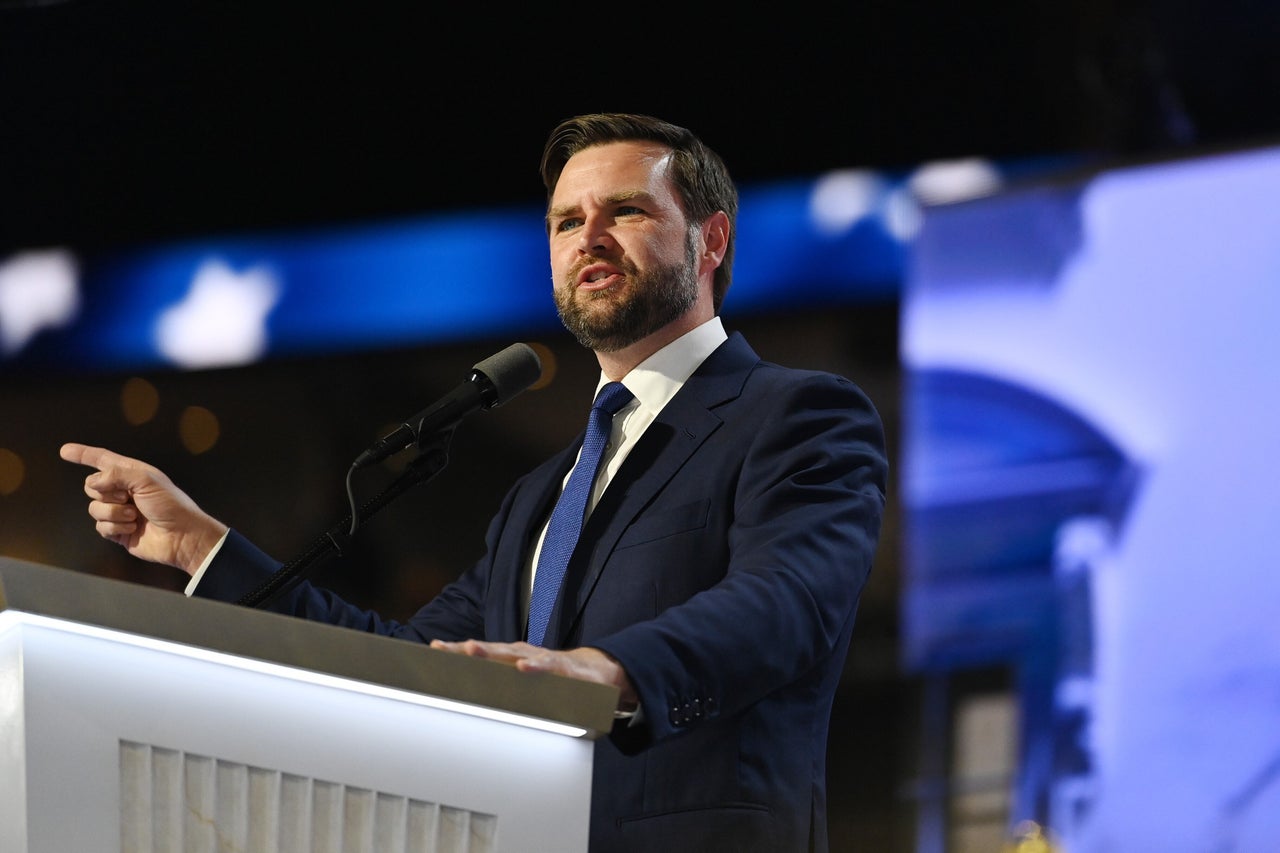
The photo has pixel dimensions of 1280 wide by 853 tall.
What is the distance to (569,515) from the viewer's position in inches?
71.3

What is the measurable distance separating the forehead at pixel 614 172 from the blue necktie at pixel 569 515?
1.06 feet

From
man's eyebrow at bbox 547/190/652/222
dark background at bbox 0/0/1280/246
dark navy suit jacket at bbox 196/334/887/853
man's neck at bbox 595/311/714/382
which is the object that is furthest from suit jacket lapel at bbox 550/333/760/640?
dark background at bbox 0/0/1280/246

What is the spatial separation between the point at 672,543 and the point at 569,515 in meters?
0.18

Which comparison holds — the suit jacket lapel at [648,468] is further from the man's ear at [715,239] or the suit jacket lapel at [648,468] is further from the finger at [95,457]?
the finger at [95,457]

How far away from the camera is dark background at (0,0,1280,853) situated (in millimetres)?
3139

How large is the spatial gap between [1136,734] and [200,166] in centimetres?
253

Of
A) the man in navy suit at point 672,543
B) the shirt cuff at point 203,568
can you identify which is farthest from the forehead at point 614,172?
the shirt cuff at point 203,568

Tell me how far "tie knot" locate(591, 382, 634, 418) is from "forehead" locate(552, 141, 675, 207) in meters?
0.31

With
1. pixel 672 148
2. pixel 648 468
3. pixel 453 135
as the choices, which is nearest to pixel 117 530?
pixel 648 468

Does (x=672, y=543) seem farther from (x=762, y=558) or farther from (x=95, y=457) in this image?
(x=95, y=457)

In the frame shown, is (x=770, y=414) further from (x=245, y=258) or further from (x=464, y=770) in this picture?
(x=245, y=258)

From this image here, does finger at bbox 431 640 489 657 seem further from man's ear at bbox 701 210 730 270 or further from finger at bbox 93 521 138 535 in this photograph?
man's ear at bbox 701 210 730 270

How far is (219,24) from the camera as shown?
3.78m

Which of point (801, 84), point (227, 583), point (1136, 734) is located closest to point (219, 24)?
point (801, 84)
